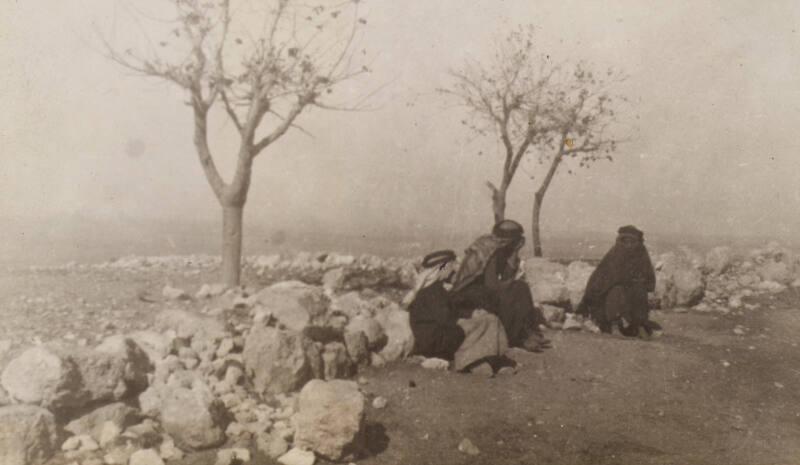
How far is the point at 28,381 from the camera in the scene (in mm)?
4523

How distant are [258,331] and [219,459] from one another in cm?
160

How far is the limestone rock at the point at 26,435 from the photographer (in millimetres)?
4082

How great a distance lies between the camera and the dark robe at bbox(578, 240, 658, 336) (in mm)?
8523

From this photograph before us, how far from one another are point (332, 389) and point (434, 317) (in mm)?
2272

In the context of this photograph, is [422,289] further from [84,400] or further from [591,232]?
[591,232]

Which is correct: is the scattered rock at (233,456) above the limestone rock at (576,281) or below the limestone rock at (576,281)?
below

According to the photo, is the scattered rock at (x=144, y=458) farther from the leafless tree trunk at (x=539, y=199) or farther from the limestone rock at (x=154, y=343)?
the leafless tree trunk at (x=539, y=199)

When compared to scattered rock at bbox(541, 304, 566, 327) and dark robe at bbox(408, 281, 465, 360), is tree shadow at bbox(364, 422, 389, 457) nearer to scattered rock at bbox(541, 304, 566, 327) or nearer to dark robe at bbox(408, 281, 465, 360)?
dark robe at bbox(408, 281, 465, 360)

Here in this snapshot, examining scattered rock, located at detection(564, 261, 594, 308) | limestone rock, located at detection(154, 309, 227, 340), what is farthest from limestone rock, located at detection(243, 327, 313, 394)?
scattered rock, located at detection(564, 261, 594, 308)

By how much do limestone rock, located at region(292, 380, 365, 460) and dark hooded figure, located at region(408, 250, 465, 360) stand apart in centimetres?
209

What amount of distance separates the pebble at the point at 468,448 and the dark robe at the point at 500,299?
240 cm

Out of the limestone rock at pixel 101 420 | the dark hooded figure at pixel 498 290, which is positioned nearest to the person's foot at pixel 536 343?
the dark hooded figure at pixel 498 290

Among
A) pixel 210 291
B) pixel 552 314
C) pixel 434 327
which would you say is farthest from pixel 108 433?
pixel 552 314

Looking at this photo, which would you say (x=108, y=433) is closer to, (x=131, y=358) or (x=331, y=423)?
(x=131, y=358)
